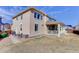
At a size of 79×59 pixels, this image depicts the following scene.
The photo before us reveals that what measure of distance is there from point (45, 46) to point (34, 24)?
0.31 metres

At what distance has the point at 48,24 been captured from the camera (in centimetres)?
324

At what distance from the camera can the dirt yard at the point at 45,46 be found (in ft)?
10.5

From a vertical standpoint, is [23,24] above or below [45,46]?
above

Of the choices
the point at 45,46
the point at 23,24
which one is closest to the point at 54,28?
the point at 45,46

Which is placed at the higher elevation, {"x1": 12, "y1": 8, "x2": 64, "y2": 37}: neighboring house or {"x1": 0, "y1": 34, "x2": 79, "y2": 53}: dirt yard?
{"x1": 12, "y1": 8, "x2": 64, "y2": 37}: neighboring house

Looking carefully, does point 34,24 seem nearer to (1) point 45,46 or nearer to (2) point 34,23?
(2) point 34,23

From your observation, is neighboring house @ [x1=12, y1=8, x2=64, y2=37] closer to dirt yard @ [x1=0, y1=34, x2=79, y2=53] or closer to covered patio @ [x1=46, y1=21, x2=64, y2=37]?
covered patio @ [x1=46, y1=21, x2=64, y2=37]

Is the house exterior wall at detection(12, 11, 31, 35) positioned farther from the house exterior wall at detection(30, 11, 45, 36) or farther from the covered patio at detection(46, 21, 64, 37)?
the covered patio at detection(46, 21, 64, 37)

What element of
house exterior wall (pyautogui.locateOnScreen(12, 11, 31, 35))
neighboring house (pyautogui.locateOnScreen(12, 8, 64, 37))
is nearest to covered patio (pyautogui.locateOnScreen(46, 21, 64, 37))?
neighboring house (pyautogui.locateOnScreen(12, 8, 64, 37))

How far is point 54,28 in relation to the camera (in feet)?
10.6

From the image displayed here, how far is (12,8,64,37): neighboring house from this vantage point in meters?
3.22

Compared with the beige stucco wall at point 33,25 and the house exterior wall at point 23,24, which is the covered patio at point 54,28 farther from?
the house exterior wall at point 23,24

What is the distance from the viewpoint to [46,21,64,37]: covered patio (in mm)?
3223

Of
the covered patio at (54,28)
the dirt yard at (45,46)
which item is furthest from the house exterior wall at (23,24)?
the covered patio at (54,28)
